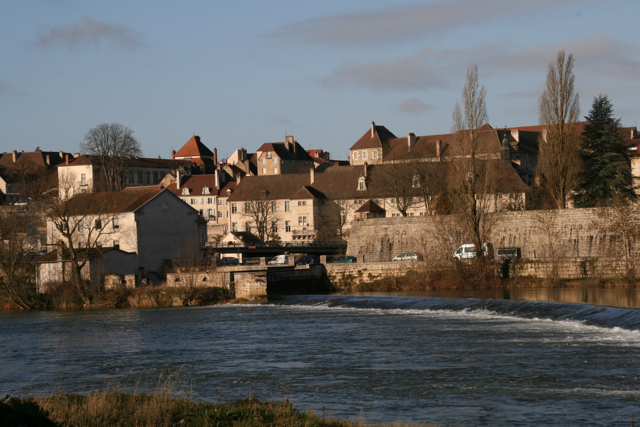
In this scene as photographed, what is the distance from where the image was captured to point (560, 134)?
52.6m

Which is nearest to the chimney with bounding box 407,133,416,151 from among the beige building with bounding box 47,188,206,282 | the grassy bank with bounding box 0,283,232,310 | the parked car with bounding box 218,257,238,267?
the parked car with bounding box 218,257,238,267

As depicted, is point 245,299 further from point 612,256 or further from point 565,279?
point 612,256

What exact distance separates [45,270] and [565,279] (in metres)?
32.7

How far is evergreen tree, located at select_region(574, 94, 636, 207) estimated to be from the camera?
55219 mm

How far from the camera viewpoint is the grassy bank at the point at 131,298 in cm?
4484

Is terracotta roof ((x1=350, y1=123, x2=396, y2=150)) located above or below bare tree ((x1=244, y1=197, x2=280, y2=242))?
above

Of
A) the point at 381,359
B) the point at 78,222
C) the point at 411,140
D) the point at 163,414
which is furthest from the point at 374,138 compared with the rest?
the point at 163,414

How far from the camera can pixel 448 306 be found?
35.6m

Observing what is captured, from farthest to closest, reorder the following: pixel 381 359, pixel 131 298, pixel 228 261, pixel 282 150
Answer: pixel 282 150 → pixel 228 261 → pixel 131 298 → pixel 381 359

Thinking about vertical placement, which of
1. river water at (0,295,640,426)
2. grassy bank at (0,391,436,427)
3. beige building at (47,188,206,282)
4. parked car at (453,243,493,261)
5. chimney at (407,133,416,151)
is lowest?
river water at (0,295,640,426)

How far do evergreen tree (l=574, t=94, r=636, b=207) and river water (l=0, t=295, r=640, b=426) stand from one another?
2348 cm

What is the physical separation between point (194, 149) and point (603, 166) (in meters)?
109

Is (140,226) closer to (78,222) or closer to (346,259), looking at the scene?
(78,222)

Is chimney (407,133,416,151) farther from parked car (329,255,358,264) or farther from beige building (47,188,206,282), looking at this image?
beige building (47,188,206,282)
